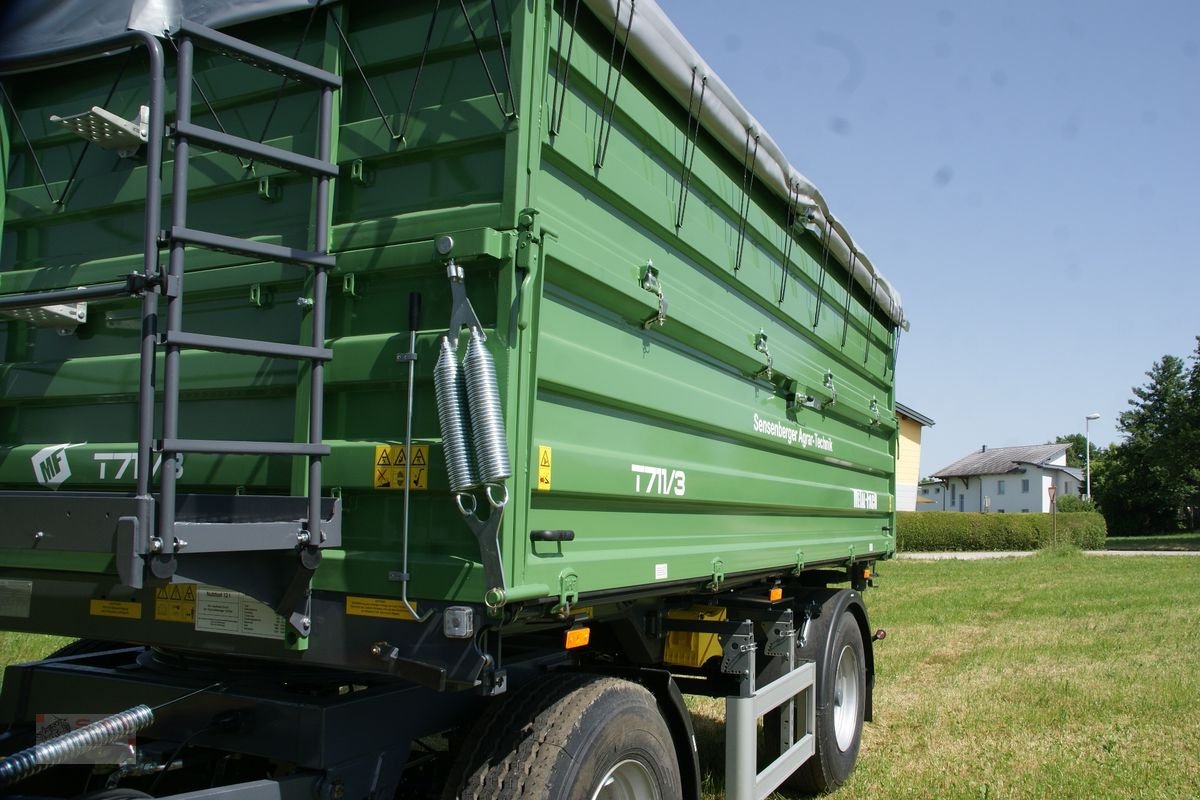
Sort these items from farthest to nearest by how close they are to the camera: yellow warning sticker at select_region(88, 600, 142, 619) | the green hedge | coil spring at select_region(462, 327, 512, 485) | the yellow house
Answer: the yellow house, the green hedge, yellow warning sticker at select_region(88, 600, 142, 619), coil spring at select_region(462, 327, 512, 485)

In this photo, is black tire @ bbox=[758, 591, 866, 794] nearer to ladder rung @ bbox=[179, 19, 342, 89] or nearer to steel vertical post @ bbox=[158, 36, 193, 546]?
steel vertical post @ bbox=[158, 36, 193, 546]

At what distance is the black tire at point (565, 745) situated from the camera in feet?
9.14

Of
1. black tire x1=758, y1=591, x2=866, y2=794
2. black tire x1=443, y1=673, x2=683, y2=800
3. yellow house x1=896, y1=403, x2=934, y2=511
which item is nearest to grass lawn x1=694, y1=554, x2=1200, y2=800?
black tire x1=758, y1=591, x2=866, y2=794

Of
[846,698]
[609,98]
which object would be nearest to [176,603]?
[609,98]

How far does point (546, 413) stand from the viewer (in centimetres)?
292

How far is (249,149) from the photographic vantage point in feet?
8.06

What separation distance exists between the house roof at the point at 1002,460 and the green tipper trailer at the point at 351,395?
74.4 metres

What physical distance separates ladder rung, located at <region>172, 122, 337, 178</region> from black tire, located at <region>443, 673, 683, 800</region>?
1711mm

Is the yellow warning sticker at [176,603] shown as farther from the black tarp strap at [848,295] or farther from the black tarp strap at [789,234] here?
the black tarp strap at [848,295]

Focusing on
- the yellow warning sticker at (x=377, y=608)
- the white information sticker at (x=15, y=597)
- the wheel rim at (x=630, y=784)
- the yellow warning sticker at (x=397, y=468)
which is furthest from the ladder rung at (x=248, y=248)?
the wheel rim at (x=630, y=784)

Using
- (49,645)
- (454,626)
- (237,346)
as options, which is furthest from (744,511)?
(49,645)

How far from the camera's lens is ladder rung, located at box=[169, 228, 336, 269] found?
2.32m

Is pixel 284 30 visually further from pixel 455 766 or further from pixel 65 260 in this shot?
pixel 455 766

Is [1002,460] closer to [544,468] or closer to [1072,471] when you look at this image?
[1072,471]
